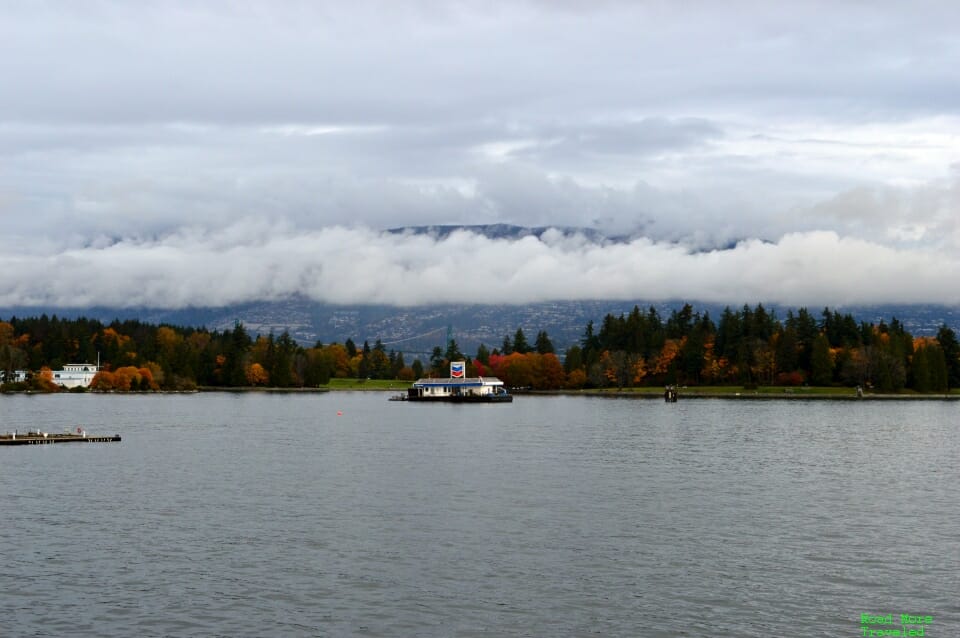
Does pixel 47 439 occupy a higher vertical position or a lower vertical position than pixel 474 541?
higher

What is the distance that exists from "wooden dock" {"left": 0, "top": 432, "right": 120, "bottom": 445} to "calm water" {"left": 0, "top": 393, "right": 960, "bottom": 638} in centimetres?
1215

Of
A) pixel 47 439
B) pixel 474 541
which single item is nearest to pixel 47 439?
pixel 47 439

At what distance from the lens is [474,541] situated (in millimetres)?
57844

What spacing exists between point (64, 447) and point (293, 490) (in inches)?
2014

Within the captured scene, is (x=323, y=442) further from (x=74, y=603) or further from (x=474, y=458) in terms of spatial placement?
(x=74, y=603)

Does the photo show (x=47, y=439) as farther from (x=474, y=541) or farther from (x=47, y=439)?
(x=474, y=541)

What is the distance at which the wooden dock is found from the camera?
11969 centimetres

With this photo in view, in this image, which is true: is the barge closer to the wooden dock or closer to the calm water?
the wooden dock

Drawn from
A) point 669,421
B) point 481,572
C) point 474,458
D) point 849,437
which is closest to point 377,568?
point 481,572

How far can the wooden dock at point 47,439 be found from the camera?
120 meters

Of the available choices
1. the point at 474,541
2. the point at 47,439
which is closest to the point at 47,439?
the point at 47,439

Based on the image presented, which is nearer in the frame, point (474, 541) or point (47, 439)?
point (474, 541)

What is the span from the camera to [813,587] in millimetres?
47906

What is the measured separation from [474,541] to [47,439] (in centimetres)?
8255
